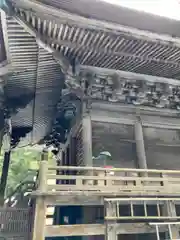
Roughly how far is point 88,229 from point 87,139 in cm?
254

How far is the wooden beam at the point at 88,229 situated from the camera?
4.55 m

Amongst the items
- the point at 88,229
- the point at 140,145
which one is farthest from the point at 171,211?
the point at 140,145

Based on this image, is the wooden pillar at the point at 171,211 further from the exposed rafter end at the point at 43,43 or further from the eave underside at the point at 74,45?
the exposed rafter end at the point at 43,43

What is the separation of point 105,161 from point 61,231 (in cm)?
247

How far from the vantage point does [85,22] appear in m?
5.30

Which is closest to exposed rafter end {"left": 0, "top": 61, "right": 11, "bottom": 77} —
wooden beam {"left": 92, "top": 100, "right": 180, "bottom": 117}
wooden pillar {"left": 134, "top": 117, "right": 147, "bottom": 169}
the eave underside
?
the eave underside

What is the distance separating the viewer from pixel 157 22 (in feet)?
18.9

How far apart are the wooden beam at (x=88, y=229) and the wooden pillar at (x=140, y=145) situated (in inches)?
82.3

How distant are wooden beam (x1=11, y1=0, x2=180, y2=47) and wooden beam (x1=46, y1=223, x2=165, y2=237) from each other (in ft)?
13.1

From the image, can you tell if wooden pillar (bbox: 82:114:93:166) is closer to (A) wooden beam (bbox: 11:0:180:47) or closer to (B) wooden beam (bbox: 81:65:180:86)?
(B) wooden beam (bbox: 81:65:180:86)

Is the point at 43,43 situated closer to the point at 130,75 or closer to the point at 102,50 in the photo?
the point at 102,50

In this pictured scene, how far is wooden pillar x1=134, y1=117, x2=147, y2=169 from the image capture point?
6815 mm

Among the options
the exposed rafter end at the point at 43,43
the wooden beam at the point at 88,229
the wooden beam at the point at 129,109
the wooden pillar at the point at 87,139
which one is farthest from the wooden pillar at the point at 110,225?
the exposed rafter end at the point at 43,43

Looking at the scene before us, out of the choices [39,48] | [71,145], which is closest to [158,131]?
[71,145]
